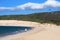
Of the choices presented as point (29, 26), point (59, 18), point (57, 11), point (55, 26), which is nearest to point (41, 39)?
point (57, 11)

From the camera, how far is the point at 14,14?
711cm

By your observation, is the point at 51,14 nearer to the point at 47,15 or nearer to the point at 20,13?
the point at 47,15

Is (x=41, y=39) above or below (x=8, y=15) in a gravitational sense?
below

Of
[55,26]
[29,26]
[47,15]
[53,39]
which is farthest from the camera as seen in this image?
[29,26]

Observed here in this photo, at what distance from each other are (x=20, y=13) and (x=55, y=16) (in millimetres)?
1501

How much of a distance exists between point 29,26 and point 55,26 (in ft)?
10.4

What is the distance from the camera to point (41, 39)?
474 cm

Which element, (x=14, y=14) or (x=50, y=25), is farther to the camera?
(x=50, y=25)

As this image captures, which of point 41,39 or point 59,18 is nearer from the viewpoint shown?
point 41,39

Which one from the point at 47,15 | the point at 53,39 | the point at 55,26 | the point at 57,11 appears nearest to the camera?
the point at 53,39

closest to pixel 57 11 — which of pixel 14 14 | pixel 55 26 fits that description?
pixel 14 14

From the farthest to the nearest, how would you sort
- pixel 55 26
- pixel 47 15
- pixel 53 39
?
1. pixel 55 26
2. pixel 47 15
3. pixel 53 39

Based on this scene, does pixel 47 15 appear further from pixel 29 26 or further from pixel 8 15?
pixel 29 26

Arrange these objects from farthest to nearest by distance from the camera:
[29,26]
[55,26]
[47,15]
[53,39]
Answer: [29,26] < [55,26] < [47,15] < [53,39]
